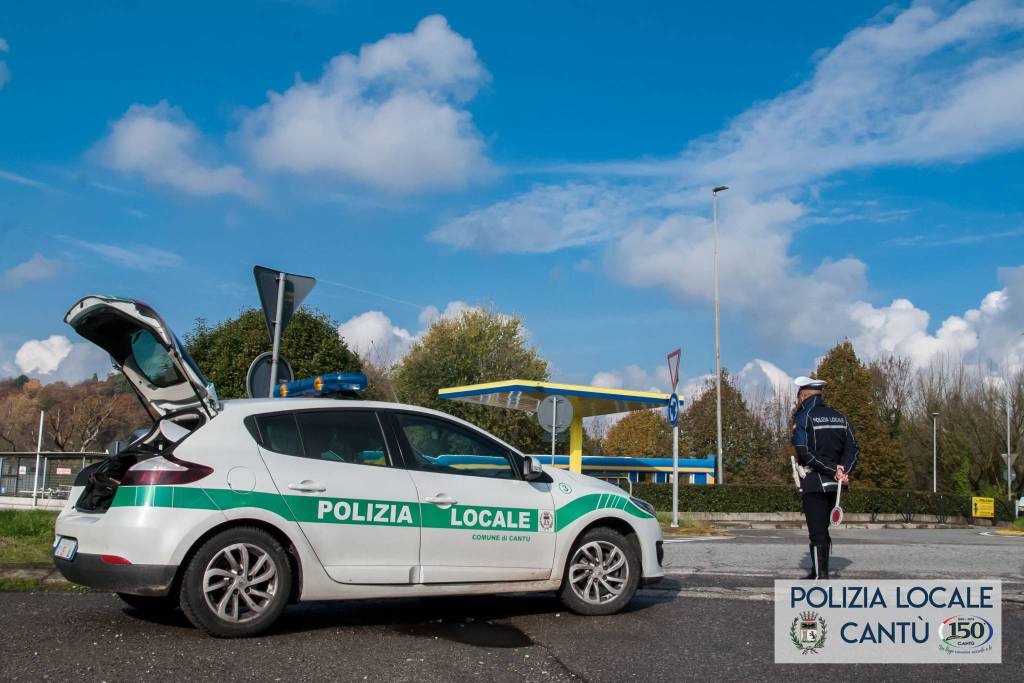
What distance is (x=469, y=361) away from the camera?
5034 centimetres

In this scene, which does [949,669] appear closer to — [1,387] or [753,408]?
[753,408]

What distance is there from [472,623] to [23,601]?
3.25 metres

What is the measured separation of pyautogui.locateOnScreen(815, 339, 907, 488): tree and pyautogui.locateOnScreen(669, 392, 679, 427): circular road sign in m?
33.6

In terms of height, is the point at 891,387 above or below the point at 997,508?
above

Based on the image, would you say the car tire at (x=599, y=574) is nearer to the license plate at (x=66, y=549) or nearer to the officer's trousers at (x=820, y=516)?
the officer's trousers at (x=820, y=516)

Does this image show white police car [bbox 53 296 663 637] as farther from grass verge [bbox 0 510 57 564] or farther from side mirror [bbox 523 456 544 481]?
grass verge [bbox 0 510 57 564]

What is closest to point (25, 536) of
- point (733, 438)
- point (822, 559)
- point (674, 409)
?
point (822, 559)

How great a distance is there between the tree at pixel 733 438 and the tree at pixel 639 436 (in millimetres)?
7349

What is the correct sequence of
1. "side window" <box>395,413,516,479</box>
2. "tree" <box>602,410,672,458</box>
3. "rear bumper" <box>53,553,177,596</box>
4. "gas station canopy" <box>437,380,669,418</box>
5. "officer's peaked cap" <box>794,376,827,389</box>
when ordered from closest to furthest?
"rear bumper" <box>53,553,177,596</box> < "side window" <box>395,413,516,479</box> < "officer's peaked cap" <box>794,376,827,389</box> < "gas station canopy" <box>437,380,669,418</box> < "tree" <box>602,410,672,458</box>

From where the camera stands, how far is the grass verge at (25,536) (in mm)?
8602

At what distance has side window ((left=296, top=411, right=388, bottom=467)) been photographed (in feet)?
20.8

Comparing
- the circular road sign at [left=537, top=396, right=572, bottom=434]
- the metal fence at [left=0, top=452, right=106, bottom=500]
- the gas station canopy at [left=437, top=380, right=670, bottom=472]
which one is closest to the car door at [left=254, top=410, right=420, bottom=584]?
the circular road sign at [left=537, top=396, right=572, bottom=434]

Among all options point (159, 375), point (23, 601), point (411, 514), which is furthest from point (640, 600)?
point (23, 601)

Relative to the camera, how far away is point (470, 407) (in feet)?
155
